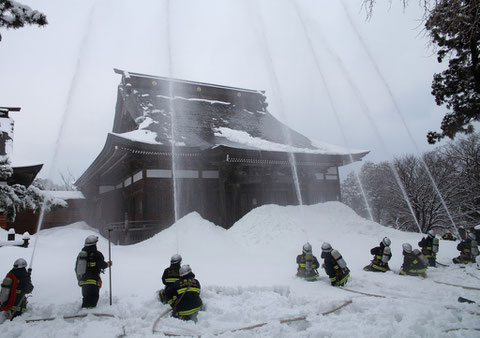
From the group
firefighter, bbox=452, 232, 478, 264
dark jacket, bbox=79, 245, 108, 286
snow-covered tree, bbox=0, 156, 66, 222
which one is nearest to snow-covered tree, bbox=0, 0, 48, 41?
snow-covered tree, bbox=0, 156, 66, 222

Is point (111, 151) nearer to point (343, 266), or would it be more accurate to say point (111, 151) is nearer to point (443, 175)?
point (343, 266)

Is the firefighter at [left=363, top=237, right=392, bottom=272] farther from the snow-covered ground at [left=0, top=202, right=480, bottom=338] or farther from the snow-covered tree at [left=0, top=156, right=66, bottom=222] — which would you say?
the snow-covered tree at [left=0, top=156, right=66, bottom=222]

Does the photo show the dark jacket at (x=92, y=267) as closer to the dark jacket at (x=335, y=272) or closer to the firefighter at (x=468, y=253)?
the dark jacket at (x=335, y=272)

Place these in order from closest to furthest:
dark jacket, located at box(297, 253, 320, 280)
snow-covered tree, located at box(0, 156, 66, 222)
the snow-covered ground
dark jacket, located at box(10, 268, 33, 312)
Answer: the snow-covered ground
dark jacket, located at box(10, 268, 33, 312)
snow-covered tree, located at box(0, 156, 66, 222)
dark jacket, located at box(297, 253, 320, 280)

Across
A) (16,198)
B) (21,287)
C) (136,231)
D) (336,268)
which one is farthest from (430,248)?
(136,231)

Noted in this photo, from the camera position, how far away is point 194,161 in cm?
1395

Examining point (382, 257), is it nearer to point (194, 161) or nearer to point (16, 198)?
point (16, 198)

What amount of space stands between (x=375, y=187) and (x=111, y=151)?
28269 mm

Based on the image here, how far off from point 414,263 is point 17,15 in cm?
929

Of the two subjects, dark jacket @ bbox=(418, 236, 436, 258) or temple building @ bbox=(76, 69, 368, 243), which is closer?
dark jacket @ bbox=(418, 236, 436, 258)

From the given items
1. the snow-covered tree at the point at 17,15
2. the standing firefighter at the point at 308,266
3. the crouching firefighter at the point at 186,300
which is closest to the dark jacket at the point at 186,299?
the crouching firefighter at the point at 186,300

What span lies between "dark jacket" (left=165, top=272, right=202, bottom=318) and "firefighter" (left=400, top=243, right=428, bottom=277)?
524 cm

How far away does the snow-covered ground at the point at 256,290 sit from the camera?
432cm

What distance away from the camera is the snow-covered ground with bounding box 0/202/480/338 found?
14.2ft
